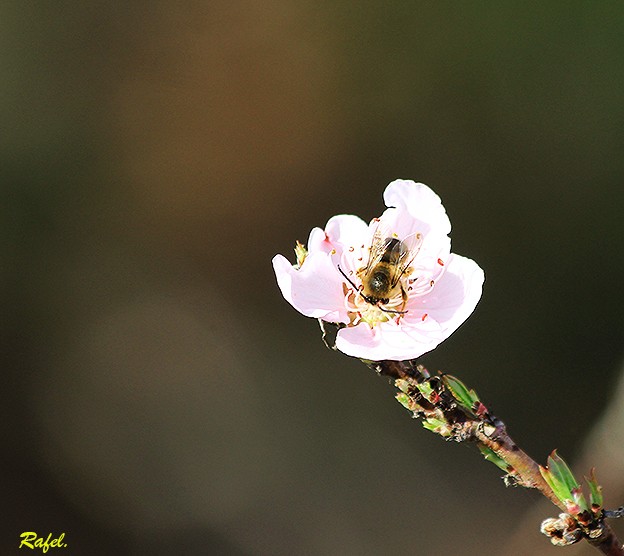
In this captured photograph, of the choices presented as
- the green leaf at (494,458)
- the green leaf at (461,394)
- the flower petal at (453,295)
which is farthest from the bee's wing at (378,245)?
the green leaf at (494,458)

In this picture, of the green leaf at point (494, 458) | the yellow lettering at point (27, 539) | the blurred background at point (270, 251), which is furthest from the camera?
the blurred background at point (270, 251)

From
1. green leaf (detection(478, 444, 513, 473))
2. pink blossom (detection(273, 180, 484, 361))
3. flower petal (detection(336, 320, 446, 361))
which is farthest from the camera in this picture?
pink blossom (detection(273, 180, 484, 361))

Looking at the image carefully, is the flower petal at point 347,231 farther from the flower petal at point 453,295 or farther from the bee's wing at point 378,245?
the flower petal at point 453,295

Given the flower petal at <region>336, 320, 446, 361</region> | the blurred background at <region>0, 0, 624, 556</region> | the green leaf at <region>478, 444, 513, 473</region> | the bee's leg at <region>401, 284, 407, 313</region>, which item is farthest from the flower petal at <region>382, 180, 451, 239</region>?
the blurred background at <region>0, 0, 624, 556</region>

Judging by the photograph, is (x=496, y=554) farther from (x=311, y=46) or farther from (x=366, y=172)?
(x=311, y=46)

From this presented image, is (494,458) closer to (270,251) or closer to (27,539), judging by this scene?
(27,539)

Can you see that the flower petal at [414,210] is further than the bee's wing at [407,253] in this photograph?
Yes

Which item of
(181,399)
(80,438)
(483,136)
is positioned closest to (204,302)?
(181,399)

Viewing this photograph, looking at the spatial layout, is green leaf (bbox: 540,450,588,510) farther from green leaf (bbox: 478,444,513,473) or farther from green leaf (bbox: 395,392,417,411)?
green leaf (bbox: 395,392,417,411)
